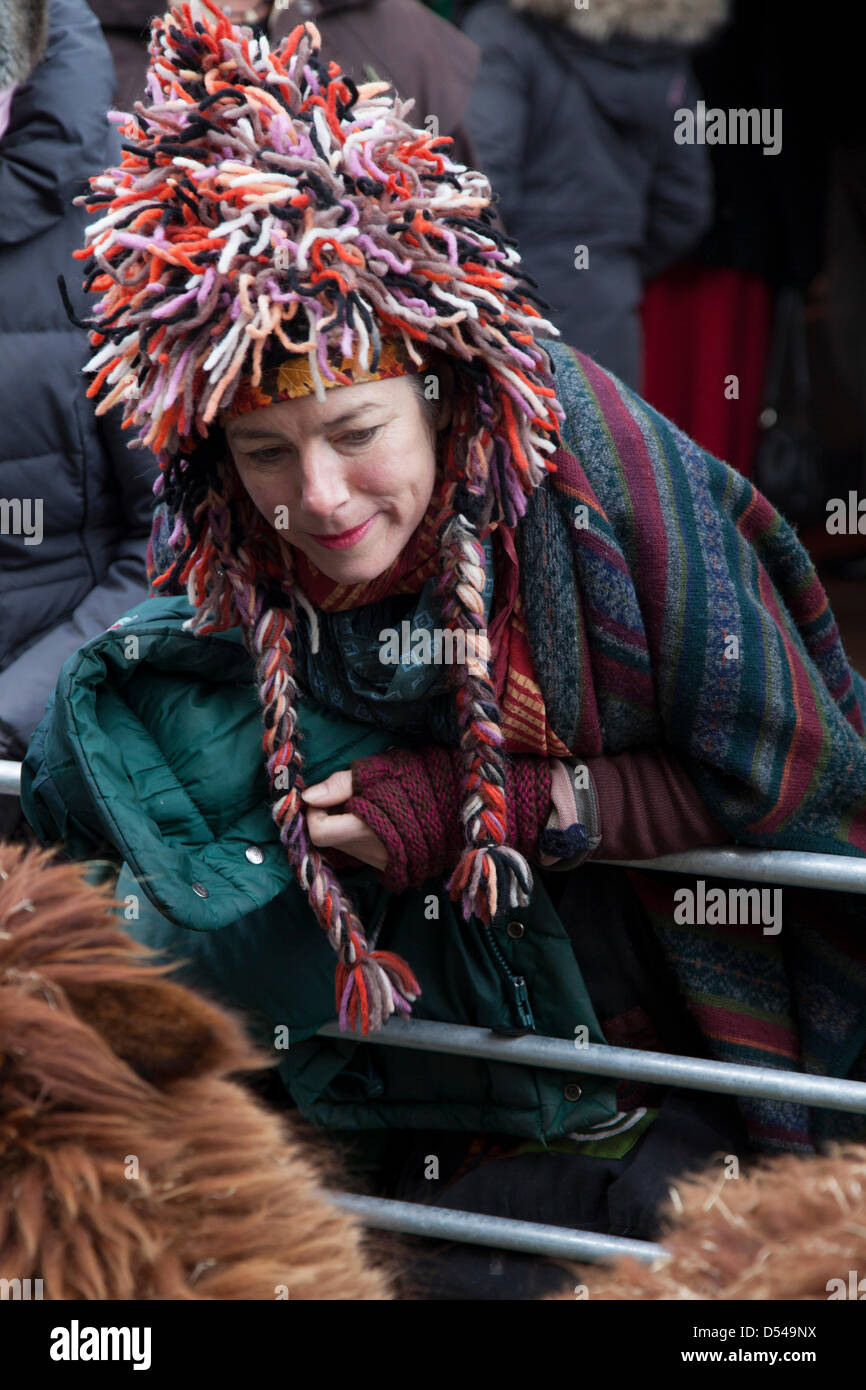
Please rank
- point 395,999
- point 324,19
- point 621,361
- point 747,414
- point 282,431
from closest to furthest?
point 282,431, point 395,999, point 324,19, point 621,361, point 747,414

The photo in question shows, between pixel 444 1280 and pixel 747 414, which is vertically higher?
pixel 747 414

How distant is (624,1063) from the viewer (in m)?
1.66

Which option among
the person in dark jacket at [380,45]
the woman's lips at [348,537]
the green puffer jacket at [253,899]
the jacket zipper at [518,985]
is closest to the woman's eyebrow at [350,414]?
the woman's lips at [348,537]

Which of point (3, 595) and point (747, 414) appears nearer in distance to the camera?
point (3, 595)

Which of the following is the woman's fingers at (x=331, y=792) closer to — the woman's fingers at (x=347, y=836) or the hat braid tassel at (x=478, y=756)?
the woman's fingers at (x=347, y=836)

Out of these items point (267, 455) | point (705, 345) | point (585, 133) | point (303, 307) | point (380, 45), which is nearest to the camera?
point (303, 307)

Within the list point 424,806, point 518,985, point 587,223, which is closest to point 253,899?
point 424,806

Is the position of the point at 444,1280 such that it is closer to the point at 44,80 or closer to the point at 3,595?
the point at 3,595

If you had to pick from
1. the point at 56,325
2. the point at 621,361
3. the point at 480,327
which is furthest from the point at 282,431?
the point at 621,361

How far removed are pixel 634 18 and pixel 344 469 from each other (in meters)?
2.32

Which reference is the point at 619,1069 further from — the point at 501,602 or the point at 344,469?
the point at 344,469

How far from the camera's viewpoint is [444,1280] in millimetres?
1672
